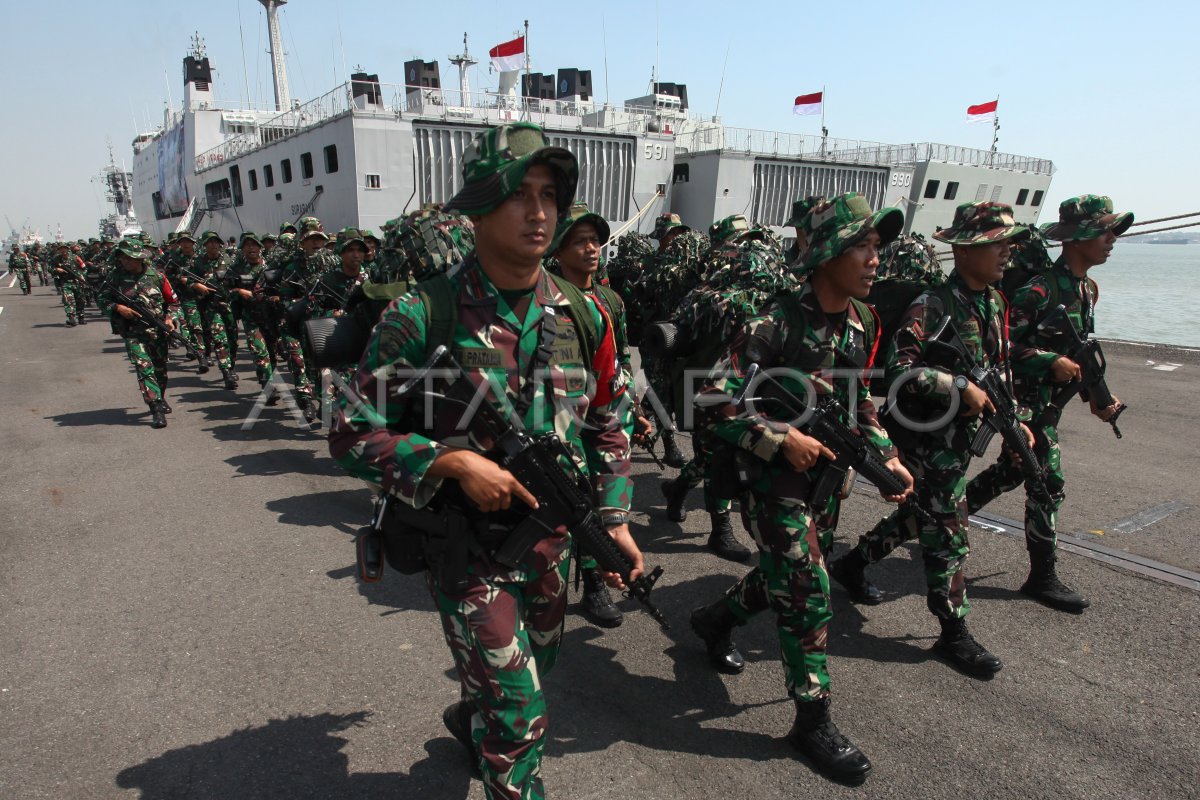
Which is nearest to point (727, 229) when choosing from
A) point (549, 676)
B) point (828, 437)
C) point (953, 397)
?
point (953, 397)

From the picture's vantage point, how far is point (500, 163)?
1.94 meters

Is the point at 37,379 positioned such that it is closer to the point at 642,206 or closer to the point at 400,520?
the point at 400,520

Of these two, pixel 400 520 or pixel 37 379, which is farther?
pixel 37 379

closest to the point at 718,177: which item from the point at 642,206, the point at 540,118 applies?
the point at 642,206

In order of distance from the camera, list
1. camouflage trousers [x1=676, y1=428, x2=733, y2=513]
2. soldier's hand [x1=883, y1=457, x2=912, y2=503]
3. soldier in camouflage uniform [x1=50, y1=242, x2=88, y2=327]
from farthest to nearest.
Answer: soldier in camouflage uniform [x1=50, y1=242, x2=88, y2=327] → camouflage trousers [x1=676, y1=428, x2=733, y2=513] → soldier's hand [x1=883, y1=457, x2=912, y2=503]

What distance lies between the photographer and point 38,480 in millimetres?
6332

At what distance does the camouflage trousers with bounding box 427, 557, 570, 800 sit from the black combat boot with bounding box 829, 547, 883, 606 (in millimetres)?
2585

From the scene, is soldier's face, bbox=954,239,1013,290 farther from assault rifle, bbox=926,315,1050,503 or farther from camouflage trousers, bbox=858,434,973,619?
camouflage trousers, bbox=858,434,973,619

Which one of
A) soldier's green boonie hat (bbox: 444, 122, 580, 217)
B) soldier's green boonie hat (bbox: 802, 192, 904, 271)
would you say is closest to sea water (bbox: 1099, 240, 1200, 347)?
soldier's green boonie hat (bbox: 802, 192, 904, 271)

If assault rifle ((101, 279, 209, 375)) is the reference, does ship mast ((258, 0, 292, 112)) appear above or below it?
above

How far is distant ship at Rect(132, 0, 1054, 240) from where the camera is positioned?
874 inches

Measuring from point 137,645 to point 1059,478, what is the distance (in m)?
5.08

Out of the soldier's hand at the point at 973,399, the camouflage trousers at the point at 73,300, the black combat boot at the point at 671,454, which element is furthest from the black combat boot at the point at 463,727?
the camouflage trousers at the point at 73,300

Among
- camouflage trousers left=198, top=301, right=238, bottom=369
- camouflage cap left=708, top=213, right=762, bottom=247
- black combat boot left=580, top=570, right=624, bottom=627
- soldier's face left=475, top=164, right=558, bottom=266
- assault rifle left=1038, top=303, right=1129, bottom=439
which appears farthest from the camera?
camouflage trousers left=198, top=301, right=238, bottom=369
